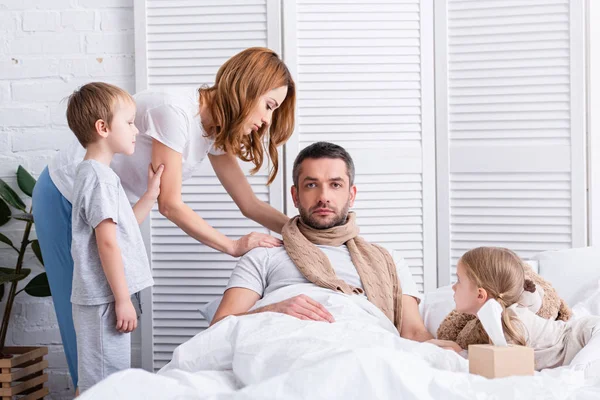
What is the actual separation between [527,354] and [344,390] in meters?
0.41

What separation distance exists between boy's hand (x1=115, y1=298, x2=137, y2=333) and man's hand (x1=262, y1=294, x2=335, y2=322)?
14.3 inches

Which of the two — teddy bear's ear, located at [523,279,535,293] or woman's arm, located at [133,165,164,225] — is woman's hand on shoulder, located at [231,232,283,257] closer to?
woman's arm, located at [133,165,164,225]

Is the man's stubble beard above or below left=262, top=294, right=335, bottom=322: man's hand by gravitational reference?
above

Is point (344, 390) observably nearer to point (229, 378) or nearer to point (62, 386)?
point (229, 378)

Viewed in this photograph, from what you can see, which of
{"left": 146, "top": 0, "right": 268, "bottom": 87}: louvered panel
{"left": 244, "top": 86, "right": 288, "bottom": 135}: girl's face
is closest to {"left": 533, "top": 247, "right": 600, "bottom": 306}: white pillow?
{"left": 244, "top": 86, "right": 288, "bottom": 135}: girl's face

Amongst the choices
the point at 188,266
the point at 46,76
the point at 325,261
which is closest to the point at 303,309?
the point at 325,261

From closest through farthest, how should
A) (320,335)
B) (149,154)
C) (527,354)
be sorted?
(527,354)
(320,335)
(149,154)

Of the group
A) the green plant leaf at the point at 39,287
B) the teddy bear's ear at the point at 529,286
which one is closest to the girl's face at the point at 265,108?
the teddy bear's ear at the point at 529,286

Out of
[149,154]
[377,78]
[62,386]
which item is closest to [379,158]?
[377,78]

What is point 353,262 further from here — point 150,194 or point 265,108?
point 150,194

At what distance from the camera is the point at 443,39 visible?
110 inches

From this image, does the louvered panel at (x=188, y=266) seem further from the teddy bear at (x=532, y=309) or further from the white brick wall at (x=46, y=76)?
the teddy bear at (x=532, y=309)

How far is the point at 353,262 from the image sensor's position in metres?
2.09

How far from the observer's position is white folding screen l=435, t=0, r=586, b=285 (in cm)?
272
